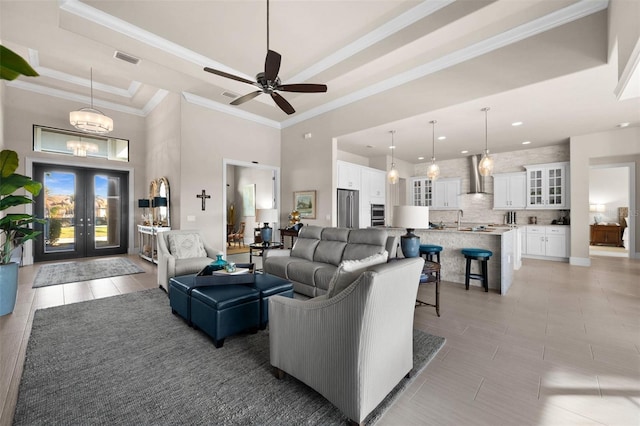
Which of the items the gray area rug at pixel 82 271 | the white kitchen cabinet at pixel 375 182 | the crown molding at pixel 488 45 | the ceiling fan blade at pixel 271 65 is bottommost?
Result: the gray area rug at pixel 82 271

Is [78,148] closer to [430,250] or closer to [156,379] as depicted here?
[156,379]

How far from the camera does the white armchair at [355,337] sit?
1466 millimetres

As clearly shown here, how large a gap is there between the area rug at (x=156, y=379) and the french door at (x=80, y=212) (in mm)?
4860

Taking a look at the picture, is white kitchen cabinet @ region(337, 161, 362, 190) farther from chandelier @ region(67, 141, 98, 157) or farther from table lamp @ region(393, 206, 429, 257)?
chandelier @ region(67, 141, 98, 157)

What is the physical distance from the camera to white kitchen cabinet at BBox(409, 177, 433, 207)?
9.13 meters

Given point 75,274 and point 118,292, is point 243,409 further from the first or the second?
point 75,274

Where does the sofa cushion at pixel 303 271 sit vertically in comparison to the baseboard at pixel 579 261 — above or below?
above

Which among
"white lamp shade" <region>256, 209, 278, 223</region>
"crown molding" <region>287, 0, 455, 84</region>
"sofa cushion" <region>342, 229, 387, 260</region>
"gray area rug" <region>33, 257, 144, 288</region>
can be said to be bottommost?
"gray area rug" <region>33, 257, 144, 288</region>

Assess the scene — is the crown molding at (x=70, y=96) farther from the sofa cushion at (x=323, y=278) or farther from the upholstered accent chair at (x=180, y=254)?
the sofa cushion at (x=323, y=278)

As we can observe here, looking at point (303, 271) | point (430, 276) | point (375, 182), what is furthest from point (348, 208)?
point (430, 276)

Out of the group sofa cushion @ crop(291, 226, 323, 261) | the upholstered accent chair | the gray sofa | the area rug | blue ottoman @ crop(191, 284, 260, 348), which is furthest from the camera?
sofa cushion @ crop(291, 226, 323, 261)

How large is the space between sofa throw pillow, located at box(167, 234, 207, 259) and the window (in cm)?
442

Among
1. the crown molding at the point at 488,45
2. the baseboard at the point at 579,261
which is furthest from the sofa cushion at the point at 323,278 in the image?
the baseboard at the point at 579,261

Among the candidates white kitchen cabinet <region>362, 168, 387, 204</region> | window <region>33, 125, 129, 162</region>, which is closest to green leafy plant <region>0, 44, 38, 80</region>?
white kitchen cabinet <region>362, 168, 387, 204</region>
